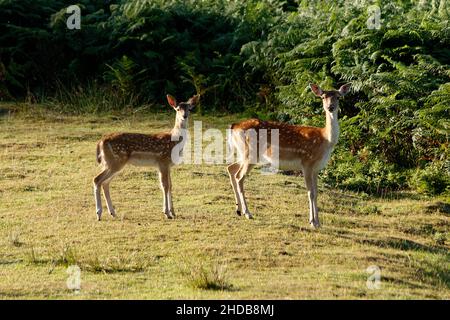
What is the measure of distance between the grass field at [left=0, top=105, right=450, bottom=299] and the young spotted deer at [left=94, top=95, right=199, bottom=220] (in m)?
0.32

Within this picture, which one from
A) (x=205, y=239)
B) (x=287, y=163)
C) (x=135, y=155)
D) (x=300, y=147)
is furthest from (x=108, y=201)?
(x=300, y=147)

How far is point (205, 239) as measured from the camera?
31.9ft

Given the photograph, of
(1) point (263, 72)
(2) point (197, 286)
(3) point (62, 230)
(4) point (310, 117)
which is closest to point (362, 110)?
(4) point (310, 117)

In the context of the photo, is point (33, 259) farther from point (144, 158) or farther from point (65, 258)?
point (144, 158)

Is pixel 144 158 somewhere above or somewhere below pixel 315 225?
above

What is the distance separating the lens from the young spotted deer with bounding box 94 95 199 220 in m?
10.6

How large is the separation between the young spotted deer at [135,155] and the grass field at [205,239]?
0.32m

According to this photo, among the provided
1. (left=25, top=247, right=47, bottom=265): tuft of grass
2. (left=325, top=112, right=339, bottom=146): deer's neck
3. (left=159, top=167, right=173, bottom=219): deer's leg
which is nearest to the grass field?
(left=25, top=247, right=47, bottom=265): tuft of grass

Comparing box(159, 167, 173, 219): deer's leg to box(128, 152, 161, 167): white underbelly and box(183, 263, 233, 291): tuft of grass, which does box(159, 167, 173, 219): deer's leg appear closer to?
box(128, 152, 161, 167): white underbelly

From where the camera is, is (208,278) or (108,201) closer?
(208,278)

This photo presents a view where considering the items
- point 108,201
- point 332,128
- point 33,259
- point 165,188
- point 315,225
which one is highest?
point 332,128

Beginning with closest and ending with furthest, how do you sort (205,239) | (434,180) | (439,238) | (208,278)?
1. (208,278)
2. (205,239)
3. (439,238)
4. (434,180)

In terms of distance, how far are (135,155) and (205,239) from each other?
152 cm
